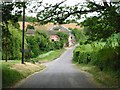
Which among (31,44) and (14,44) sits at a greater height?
(14,44)

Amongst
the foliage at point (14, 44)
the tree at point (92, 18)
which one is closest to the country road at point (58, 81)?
the tree at point (92, 18)

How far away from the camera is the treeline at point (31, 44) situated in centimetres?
5677

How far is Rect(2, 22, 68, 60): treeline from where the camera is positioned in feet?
186

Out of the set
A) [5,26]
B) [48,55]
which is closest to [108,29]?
[5,26]

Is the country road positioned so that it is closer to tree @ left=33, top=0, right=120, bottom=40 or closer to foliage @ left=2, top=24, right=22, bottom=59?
tree @ left=33, top=0, right=120, bottom=40

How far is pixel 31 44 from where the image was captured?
7825cm

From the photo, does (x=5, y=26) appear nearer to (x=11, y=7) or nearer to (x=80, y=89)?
(x=11, y=7)

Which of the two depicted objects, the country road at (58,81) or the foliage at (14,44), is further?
the foliage at (14,44)

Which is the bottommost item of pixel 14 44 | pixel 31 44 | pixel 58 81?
pixel 58 81

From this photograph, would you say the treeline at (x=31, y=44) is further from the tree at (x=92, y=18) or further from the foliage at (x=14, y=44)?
the tree at (x=92, y=18)

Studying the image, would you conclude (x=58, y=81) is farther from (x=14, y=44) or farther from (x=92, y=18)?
(x=14, y=44)

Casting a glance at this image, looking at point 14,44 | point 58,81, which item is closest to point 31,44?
point 14,44

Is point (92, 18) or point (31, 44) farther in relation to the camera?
point (31, 44)

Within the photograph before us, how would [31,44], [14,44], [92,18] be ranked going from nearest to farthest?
1. [92,18]
2. [14,44]
3. [31,44]
